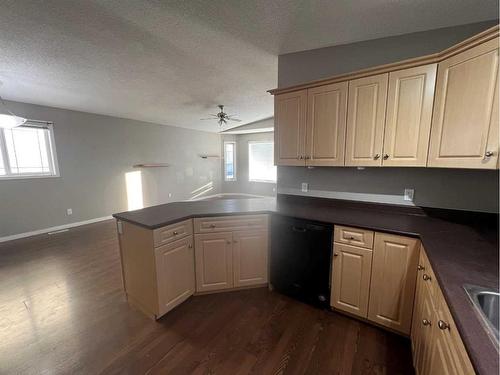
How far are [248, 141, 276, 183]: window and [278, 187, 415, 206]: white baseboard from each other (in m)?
4.79

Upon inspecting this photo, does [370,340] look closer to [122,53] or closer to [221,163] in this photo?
[122,53]

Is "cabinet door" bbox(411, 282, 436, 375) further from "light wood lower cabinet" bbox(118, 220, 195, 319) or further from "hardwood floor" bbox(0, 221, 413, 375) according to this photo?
"light wood lower cabinet" bbox(118, 220, 195, 319)

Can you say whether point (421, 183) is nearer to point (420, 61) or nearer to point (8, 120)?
point (420, 61)

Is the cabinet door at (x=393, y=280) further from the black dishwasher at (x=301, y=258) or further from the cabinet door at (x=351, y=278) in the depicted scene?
the black dishwasher at (x=301, y=258)

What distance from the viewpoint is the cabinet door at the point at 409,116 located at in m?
1.65

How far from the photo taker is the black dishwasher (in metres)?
1.88

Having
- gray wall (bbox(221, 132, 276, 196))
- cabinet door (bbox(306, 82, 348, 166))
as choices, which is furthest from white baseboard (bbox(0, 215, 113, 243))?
cabinet door (bbox(306, 82, 348, 166))

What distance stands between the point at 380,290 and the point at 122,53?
3.60 m

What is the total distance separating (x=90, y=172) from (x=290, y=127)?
460 cm

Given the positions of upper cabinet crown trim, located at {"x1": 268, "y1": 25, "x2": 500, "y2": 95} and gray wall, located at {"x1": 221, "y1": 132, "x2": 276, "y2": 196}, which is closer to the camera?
upper cabinet crown trim, located at {"x1": 268, "y1": 25, "x2": 500, "y2": 95}

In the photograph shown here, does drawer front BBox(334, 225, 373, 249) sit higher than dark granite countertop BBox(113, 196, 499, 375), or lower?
lower

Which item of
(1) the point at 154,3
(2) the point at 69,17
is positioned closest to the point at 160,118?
(2) the point at 69,17

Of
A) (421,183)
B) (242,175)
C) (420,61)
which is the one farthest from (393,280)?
(242,175)

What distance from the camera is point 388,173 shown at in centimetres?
212
